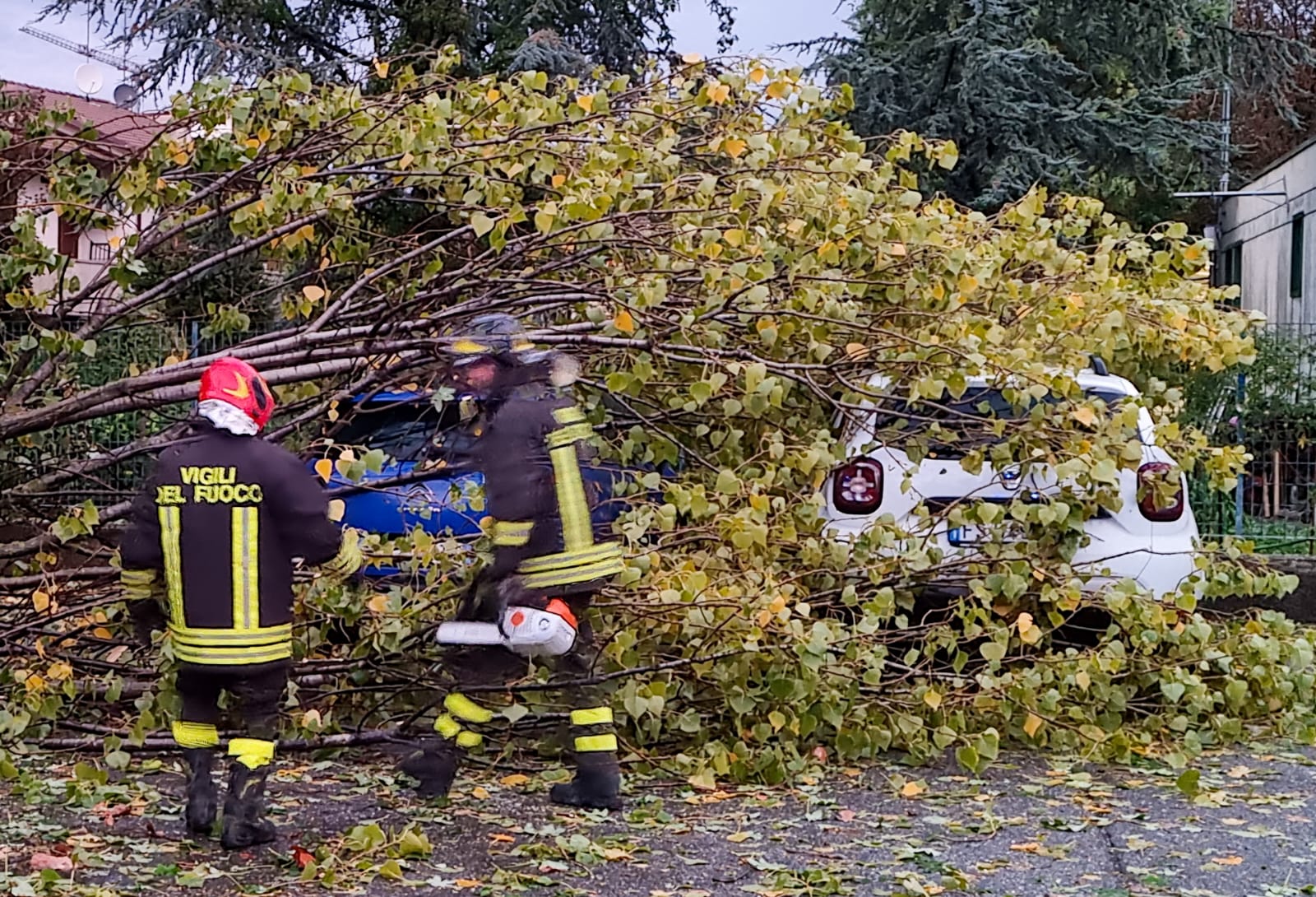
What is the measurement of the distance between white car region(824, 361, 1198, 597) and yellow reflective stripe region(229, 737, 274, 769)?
2.69 m

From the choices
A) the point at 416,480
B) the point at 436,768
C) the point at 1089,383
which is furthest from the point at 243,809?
the point at 1089,383

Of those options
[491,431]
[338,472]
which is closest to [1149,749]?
[491,431]

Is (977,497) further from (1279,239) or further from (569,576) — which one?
(1279,239)

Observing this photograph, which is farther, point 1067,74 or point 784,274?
point 1067,74

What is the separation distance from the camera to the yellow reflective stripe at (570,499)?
498 centimetres

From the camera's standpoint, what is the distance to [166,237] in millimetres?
6645

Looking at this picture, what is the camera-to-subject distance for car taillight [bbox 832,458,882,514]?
22.4 ft

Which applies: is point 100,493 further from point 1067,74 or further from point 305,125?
point 1067,74

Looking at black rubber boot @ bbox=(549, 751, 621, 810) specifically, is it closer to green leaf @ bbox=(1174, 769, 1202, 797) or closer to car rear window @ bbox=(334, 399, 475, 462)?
car rear window @ bbox=(334, 399, 475, 462)

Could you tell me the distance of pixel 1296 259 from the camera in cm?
2072

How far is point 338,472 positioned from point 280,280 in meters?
2.99

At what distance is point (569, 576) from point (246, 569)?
1.07 meters

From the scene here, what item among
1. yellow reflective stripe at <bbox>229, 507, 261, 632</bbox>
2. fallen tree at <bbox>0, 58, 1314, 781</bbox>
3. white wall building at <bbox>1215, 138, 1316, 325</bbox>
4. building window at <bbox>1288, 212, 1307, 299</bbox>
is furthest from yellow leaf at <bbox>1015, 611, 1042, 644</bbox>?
building window at <bbox>1288, 212, 1307, 299</bbox>

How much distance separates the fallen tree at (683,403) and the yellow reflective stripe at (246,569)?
0.96m
